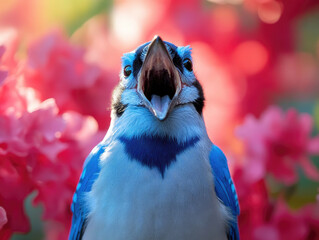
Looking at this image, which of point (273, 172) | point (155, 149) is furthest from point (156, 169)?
point (273, 172)

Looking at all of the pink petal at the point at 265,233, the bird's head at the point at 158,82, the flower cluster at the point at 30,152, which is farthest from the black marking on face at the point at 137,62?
the pink petal at the point at 265,233

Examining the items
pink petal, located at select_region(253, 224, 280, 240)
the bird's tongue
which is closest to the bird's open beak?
the bird's tongue

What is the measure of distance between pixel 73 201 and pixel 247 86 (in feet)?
1.38

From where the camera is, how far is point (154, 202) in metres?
0.58

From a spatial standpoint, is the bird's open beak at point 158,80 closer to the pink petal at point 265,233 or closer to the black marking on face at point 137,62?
the black marking on face at point 137,62

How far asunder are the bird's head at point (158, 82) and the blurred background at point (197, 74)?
0.10 meters

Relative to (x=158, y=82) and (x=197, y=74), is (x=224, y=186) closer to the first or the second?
(x=158, y=82)

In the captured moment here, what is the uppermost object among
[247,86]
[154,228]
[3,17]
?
[3,17]

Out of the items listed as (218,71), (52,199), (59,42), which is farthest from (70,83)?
(218,71)

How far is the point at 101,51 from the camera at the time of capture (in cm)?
87

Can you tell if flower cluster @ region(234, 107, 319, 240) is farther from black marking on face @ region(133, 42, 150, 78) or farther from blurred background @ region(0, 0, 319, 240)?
black marking on face @ region(133, 42, 150, 78)

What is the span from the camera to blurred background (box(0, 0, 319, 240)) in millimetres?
662

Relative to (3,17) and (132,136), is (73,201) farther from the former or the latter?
(3,17)

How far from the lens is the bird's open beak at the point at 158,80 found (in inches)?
22.9
